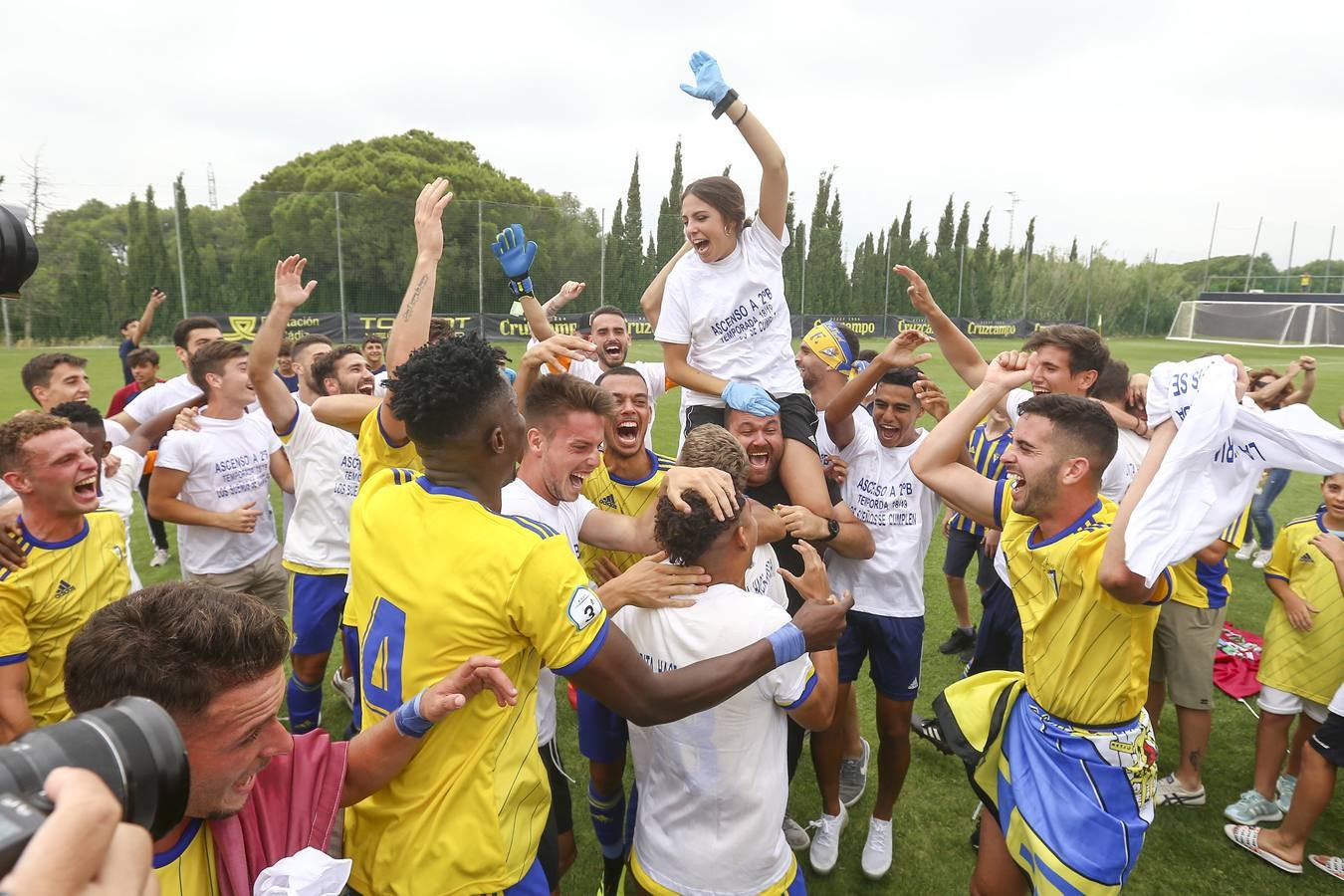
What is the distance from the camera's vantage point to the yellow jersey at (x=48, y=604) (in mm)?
3023

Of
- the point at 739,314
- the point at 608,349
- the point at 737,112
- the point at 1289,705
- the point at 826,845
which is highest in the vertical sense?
the point at 737,112

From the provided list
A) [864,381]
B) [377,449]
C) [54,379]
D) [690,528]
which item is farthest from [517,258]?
[54,379]

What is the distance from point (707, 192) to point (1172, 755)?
4.48m

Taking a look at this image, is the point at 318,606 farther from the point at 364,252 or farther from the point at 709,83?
the point at 364,252

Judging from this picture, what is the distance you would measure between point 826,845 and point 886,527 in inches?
65.6

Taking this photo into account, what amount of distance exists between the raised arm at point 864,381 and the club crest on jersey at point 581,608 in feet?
8.17

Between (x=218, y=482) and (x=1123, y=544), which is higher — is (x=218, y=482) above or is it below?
below

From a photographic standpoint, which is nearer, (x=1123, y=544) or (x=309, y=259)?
(x=1123, y=544)

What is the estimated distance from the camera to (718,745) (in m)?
2.30

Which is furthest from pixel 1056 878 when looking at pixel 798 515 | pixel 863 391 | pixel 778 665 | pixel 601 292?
pixel 601 292

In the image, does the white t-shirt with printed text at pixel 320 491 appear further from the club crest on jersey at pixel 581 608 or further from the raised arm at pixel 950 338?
the raised arm at pixel 950 338

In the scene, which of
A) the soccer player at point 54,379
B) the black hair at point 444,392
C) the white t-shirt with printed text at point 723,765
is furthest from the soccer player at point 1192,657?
the soccer player at point 54,379

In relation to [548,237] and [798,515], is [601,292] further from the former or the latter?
[798,515]

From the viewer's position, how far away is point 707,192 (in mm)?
4086
